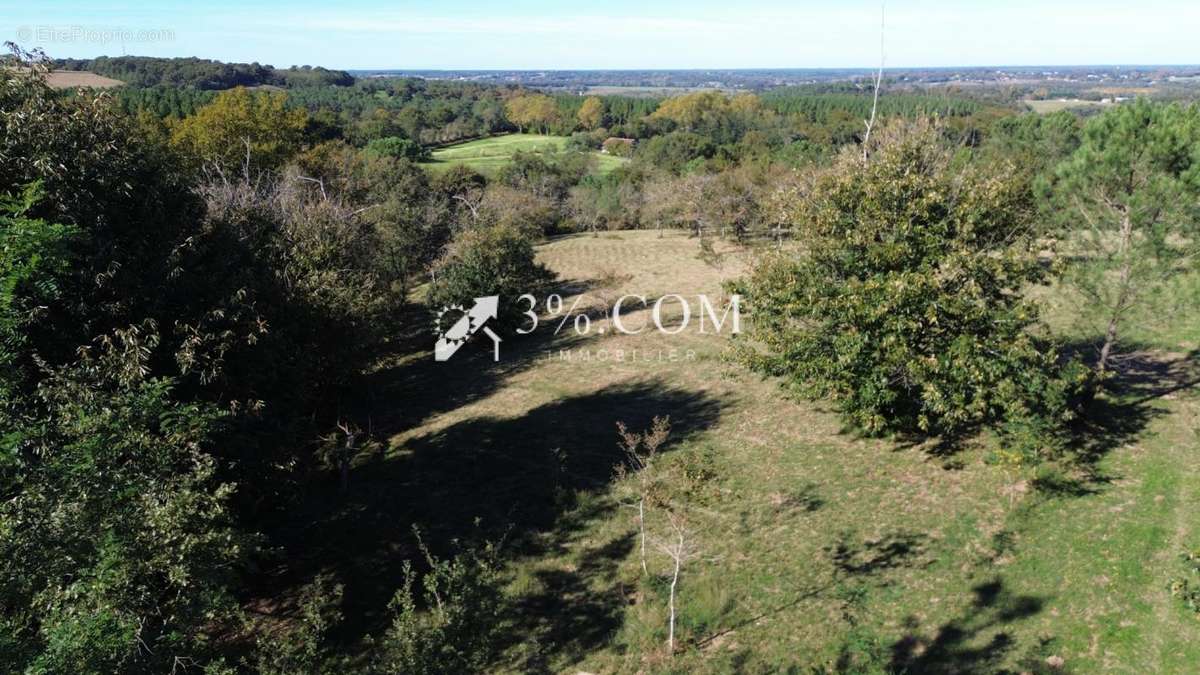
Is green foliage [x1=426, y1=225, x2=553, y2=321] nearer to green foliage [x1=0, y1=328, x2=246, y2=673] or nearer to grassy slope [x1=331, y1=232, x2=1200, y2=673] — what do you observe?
grassy slope [x1=331, y1=232, x2=1200, y2=673]

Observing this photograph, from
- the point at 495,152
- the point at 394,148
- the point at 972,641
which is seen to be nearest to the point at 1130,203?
the point at 972,641

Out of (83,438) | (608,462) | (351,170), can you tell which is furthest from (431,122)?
(83,438)

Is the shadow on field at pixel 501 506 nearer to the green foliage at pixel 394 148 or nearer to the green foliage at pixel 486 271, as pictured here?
the green foliage at pixel 486 271

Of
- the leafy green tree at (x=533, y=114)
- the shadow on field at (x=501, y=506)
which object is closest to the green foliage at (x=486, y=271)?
the shadow on field at (x=501, y=506)

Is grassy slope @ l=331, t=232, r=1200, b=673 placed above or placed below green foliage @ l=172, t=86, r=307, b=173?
below

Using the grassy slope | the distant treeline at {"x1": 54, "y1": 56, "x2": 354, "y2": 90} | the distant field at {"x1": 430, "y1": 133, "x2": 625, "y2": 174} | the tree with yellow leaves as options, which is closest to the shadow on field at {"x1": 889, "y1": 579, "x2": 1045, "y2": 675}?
the grassy slope
